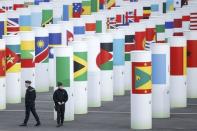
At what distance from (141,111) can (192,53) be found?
854cm

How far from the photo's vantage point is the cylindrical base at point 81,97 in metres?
34.2

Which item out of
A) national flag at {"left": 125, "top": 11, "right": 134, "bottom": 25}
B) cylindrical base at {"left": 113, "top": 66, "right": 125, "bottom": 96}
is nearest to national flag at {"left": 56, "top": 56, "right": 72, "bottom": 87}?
cylindrical base at {"left": 113, "top": 66, "right": 125, "bottom": 96}

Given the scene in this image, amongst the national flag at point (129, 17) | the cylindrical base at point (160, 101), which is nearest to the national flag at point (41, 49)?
the cylindrical base at point (160, 101)

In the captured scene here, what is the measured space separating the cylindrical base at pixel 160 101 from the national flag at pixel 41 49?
977 cm

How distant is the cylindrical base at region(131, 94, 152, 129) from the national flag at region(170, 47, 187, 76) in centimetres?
557

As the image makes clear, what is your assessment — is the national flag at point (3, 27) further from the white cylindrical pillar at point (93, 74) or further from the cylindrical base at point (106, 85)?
the white cylindrical pillar at point (93, 74)

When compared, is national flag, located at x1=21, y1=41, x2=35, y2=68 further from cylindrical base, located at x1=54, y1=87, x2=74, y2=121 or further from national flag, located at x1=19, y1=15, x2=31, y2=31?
cylindrical base, located at x1=54, y1=87, x2=74, y2=121

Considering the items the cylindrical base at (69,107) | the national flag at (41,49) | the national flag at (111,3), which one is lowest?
the cylindrical base at (69,107)

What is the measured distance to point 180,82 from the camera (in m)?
36.3

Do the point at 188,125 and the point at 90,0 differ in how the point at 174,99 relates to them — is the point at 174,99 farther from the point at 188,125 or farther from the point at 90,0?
the point at 90,0

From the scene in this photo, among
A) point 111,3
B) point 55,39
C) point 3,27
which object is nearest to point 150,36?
point 55,39

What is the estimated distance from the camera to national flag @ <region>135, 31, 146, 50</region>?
136 ft

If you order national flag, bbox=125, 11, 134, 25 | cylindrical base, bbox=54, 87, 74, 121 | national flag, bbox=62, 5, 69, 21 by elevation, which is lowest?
cylindrical base, bbox=54, 87, 74, 121

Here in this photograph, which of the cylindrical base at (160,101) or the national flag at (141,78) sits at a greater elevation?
the national flag at (141,78)
